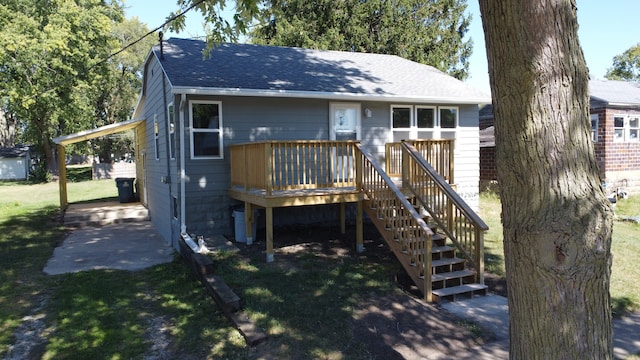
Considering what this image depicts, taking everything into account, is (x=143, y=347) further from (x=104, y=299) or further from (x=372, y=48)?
(x=372, y=48)

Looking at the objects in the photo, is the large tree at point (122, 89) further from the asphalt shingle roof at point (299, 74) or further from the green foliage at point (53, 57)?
the asphalt shingle roof at point (299, 74)

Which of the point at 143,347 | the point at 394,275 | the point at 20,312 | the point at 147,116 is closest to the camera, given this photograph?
the point at 143,347

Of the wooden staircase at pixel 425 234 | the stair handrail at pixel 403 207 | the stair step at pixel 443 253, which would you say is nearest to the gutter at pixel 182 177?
the stair handrail at pixel 403 207

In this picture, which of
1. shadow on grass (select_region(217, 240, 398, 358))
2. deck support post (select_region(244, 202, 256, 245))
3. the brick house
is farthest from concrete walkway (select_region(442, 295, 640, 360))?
the brick house

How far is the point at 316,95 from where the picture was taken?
31.2 feet

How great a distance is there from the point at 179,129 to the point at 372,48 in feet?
50.0

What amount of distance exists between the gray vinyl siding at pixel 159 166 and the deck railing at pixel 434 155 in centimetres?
468

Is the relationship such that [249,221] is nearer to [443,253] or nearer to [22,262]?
[443,253]

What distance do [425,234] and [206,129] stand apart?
16.6 ft

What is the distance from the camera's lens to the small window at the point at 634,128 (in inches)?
654

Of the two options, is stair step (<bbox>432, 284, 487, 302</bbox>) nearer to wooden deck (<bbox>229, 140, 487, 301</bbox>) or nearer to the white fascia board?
wooden deck (<bbox>229, 140, 487, 301</bbox>)

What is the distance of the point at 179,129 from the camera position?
8828 mm

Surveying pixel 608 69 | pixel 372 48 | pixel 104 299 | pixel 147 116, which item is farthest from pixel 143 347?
pixel 608 69

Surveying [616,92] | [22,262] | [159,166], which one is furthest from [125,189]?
[616,92]
